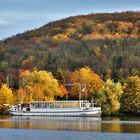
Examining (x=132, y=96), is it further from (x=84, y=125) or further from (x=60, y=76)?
(x=84, y=125)

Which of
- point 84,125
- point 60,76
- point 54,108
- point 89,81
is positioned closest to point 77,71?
point 60,76

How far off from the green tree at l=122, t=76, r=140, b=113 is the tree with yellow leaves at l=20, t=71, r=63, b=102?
16.0m

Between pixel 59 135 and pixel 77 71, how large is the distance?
79.0m

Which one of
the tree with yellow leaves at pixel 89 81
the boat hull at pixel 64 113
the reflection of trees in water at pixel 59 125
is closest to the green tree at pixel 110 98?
the boat hull at pixel 64 113

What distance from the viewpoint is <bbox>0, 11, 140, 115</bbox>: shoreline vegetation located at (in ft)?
354

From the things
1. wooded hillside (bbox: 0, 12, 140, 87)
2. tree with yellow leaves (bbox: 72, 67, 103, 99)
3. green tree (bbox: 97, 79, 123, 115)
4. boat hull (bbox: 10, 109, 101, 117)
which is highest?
wooded hillside (bbox: 0, 12, 140, 87)

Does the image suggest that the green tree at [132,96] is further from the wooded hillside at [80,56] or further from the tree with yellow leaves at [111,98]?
the wooded hillside at [80,56]

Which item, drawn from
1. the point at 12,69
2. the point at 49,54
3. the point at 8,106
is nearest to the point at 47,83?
the point at 8,106

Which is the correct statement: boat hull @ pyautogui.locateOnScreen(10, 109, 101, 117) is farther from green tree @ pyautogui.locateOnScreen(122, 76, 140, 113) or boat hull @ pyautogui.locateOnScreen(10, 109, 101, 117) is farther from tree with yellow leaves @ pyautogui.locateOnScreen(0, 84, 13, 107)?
tree with yellow leaves @ pyautogui.locateOnScreen(0, 84, 13, 107)

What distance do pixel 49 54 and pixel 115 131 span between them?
101 meters

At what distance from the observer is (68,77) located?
442 feet

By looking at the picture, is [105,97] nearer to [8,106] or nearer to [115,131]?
[8,106]

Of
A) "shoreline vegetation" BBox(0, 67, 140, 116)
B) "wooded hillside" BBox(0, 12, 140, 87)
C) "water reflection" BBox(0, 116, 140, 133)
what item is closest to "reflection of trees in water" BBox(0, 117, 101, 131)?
"water reflection" BBox(0, 116, 140, 133)

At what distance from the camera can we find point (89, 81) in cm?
12375
